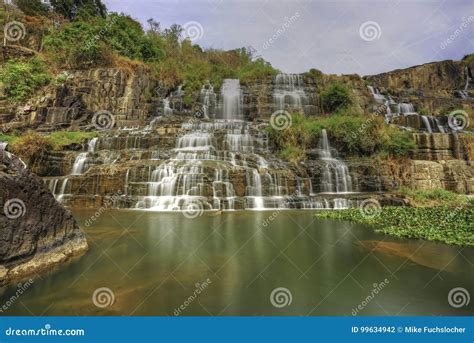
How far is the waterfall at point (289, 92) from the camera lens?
24.4 meters

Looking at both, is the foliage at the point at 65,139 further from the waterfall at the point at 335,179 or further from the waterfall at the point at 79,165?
the waterfall at the point at 335,179

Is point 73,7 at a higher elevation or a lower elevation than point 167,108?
higher

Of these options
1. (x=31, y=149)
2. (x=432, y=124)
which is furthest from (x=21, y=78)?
(x=432, y=124)

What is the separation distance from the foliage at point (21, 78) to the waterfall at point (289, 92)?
1776 centimetres

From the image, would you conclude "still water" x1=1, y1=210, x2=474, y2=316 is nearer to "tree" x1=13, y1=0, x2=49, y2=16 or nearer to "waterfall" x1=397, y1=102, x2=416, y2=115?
"waterfall" x1=397, y1=102, x2=416, y2=115

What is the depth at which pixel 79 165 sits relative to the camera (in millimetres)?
14148

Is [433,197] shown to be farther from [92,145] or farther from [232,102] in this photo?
[92,145]

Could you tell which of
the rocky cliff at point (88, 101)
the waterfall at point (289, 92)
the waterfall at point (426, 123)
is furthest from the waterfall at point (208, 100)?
the waterfall at point (426, 123)

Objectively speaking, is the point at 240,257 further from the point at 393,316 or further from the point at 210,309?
the point at 393,316

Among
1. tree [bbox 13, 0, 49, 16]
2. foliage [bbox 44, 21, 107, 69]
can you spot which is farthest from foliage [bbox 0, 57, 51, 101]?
tree [bbox 13, 0, 49, 16]

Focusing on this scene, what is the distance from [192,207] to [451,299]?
8.51 m

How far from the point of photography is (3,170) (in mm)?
4598

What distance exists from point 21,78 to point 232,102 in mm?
15408

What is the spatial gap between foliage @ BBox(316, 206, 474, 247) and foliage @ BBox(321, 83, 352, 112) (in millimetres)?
16013
